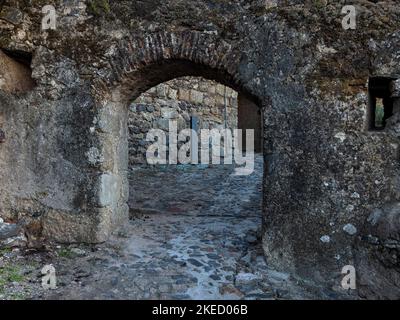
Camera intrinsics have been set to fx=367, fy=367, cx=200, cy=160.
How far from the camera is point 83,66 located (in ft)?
11.8

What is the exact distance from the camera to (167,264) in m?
3.37

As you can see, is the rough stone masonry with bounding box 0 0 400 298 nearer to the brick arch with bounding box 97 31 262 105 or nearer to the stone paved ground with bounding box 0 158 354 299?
the brick arch with bounding box 97 31 262 105

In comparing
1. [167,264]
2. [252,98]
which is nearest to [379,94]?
[252,98]

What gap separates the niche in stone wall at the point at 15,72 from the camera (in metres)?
3.73

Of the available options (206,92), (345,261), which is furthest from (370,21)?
(206,92)

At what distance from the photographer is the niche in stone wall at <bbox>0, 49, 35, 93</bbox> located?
373 centimetres

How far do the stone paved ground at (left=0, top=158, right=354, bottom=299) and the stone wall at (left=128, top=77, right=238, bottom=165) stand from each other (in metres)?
2.69

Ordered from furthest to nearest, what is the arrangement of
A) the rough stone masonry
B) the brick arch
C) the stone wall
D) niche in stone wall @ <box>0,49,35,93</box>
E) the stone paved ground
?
the stone wall < niche in stone wall @ <box>0,49,35,93</box> < the brick arch < the rough stone masonry < the stone paved ground

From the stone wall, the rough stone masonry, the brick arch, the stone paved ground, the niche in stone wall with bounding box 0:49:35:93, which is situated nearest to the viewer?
the stone paved ground

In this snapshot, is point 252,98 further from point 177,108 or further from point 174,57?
point 177,108

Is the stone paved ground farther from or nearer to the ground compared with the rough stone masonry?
nearer to the ground

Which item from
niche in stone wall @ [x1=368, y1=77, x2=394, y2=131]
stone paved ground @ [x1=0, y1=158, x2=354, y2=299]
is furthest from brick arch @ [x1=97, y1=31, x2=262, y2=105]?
stone paved ground @ [x1=0, y1=158, x2=354, y2=299]
